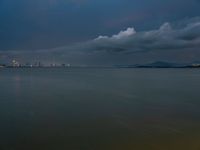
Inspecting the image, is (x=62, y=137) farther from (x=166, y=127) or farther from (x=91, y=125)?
(x=166, y=127)

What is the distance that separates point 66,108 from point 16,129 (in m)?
5.92

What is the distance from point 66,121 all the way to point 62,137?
291cm

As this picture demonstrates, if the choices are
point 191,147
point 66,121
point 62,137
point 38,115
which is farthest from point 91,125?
point 191,147

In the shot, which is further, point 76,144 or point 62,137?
point 62,137

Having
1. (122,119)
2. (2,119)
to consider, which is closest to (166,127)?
(122,119)

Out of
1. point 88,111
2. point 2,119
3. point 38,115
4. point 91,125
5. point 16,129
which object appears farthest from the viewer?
point 88,111

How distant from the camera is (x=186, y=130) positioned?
11.1 metres

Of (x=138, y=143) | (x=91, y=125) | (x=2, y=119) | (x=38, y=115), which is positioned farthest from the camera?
(x=38, y=115)

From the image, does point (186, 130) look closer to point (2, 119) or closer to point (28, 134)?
point (28, 134)

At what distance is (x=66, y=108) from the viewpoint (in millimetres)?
16797

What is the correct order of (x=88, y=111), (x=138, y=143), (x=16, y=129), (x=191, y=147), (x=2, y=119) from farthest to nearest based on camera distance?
1. (x=88, y=111)
2. (x=2, y=119)
3. (x=16, y=129)
4. (x=138, y=143)
5. (x=191, y=147)

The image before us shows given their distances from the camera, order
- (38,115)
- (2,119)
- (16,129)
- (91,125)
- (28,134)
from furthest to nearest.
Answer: (38,115) → (2,119) → (91,125) → (16,129) → (28,134)

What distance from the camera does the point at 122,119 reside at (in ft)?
44.5

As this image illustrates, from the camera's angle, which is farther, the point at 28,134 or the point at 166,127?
the point at 166,127
